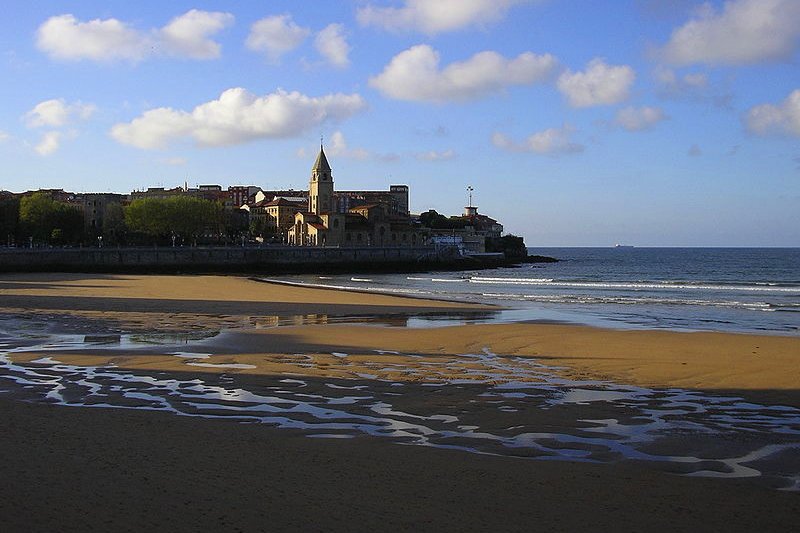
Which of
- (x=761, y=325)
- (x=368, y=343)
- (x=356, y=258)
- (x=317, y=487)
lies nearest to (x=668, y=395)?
(x=317, y=487)

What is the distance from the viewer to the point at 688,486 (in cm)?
706

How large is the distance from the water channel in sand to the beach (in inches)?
1.7

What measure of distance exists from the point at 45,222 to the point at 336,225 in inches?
1562

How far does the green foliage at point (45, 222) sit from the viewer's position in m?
97.9

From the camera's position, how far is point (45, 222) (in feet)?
323

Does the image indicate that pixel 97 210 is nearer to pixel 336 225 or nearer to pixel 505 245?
pixel 336 225

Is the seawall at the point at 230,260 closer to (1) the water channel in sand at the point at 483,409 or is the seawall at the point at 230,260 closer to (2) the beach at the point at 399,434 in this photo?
(2) the beach at the point at 399,434

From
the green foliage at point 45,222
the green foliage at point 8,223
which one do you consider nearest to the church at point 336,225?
the green foliage at point 45,222

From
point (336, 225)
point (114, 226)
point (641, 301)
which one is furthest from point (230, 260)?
point (641, 301)

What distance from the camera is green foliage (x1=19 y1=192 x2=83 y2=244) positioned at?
3853 inches

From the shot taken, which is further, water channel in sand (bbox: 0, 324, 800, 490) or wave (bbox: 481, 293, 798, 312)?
wave (bbox: 481, 293, 798, 312)

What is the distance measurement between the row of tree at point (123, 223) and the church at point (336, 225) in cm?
1339

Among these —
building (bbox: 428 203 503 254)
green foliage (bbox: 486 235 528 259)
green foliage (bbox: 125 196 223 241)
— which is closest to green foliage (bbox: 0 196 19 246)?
green foliage (bbox: 125 196 223 241)

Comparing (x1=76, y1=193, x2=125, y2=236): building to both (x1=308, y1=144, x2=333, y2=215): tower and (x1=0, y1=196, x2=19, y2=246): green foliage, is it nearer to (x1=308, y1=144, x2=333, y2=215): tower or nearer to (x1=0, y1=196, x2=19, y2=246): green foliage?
(x1=0, y1=196, x2=19, y2=246): green foliage
